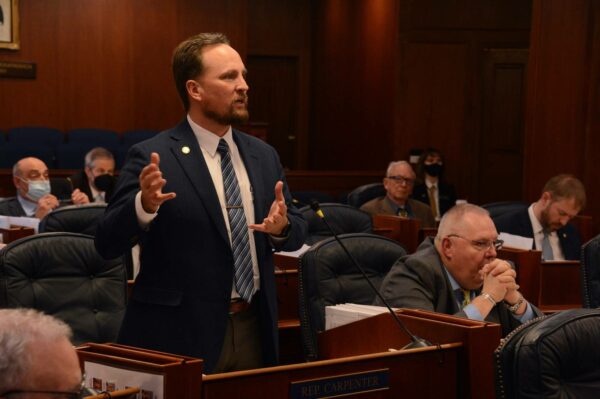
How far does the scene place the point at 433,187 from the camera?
29.7 feet

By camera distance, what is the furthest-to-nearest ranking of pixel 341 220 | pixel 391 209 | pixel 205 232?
pixel 391 209 < pixel 341 220 < pixel 205 232

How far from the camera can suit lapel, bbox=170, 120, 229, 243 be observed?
2854 mm

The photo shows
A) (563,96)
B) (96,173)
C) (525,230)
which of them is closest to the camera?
(525,230)

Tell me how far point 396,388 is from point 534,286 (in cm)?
255

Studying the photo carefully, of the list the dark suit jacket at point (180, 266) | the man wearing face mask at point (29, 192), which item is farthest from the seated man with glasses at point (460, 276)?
the man wearing face mask at point (29, 192)

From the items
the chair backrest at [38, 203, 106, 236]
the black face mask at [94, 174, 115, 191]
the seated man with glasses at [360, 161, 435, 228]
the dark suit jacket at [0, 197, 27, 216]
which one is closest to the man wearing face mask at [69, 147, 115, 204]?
the black face mask at [94, 174, 115, 191]

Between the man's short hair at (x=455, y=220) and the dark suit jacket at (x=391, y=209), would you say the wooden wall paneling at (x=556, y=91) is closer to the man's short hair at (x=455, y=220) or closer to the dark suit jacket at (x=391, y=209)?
the dark suit jacket at (x=391, y=209)

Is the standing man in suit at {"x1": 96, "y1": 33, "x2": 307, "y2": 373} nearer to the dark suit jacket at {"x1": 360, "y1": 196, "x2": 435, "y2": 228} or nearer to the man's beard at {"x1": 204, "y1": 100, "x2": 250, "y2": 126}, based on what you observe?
the man's beard at {"x1": 204, "y1": 100, "x2": 250, "y2": 126}

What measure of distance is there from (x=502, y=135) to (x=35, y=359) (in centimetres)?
1090

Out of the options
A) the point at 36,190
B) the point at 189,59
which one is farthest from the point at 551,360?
the point at 36,190

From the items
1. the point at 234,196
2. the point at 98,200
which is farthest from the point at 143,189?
the point at 98,200

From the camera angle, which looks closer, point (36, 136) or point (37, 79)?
point (36, 136)

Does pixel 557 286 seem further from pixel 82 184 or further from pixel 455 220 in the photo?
pixel 82 184

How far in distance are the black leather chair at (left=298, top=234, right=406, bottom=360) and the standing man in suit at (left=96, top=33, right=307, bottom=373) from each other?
114 cm
